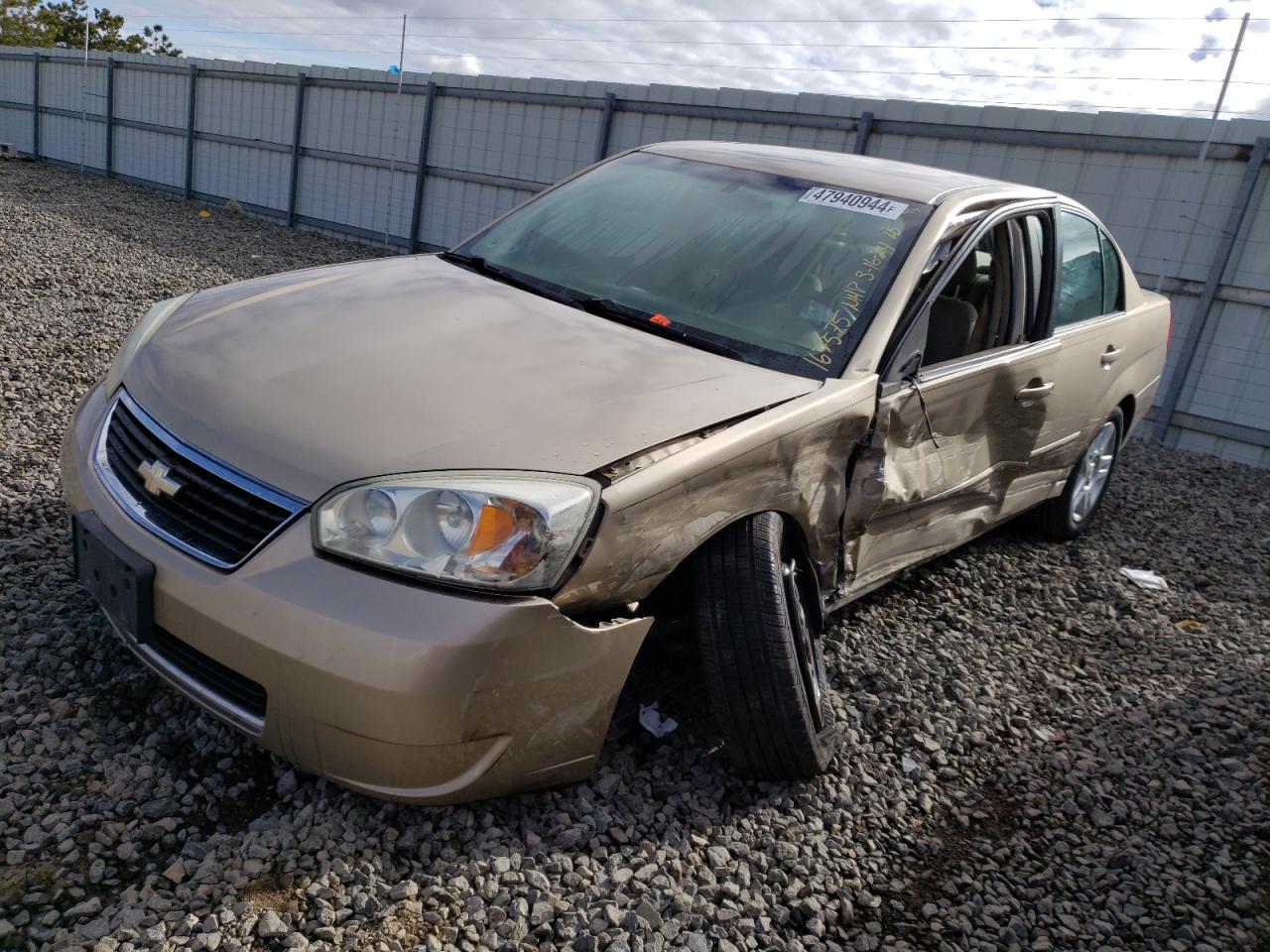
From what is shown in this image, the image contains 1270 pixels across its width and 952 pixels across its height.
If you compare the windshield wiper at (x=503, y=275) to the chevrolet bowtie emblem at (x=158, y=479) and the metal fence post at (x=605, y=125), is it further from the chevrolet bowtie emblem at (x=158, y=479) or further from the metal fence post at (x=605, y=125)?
the metal fence post at (x=605, y=125)

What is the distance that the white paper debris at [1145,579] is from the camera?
15.6 ft

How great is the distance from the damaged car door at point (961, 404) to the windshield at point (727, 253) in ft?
0.66

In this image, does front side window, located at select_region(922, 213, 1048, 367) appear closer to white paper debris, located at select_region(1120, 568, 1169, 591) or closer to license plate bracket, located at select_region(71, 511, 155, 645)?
white paper debris, located at select_region(1120, 568, 1169, 591)

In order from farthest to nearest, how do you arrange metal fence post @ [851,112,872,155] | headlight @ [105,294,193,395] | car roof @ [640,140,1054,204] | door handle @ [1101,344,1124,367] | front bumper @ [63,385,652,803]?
metal fence post @ [851,112,872,155]
door handle @ [1101,344,1124,367]
car roof @ [640,140,1054,204]
headlight @ [105,294,193,395]
front bumper @ [63,385,652,803]

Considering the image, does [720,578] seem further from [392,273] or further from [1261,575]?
[1261,575]

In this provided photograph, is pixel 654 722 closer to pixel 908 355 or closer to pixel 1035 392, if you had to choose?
pixel 908 355

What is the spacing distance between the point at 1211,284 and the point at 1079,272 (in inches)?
198

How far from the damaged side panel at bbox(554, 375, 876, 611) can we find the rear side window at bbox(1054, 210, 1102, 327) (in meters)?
1.74

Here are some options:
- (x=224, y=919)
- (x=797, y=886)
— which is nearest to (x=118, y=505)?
(x=224, y=919)

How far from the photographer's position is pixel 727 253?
307 cm

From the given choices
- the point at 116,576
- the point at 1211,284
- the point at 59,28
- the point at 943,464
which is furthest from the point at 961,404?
the point at 59,28

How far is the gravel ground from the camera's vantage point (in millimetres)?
2023

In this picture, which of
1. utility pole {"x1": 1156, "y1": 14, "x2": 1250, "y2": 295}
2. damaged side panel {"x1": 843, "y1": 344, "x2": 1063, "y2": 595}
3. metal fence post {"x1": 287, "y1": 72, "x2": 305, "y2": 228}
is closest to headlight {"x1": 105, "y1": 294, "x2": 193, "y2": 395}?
damaged side panel {"x1": 843, "y1": 344, "x2": 1063, "y2": 595}

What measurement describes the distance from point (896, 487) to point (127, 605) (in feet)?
6.84
